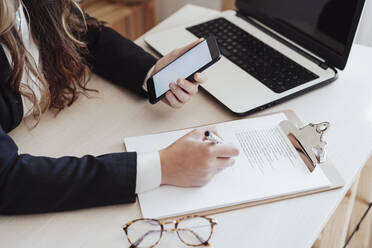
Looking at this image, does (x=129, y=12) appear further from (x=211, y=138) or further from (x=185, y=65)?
(x=211, y=138)

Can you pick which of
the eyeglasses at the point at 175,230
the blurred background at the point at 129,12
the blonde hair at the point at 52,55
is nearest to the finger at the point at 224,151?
the eyeglasses at the point at 175,230

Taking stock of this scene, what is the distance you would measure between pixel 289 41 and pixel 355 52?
7.1 inches

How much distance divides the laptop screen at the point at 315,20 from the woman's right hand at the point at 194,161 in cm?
38

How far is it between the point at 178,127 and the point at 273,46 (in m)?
0.36

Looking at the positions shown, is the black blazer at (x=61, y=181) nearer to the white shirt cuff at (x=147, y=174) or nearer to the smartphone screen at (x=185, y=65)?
the white shirt cuff at (x=147, y=174)

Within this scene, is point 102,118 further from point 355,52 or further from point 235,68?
point 355,52

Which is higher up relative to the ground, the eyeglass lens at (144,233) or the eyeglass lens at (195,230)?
A: the eyeglass lens at (195,230)

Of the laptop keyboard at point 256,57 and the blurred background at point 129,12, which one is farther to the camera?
the blurred background at point 129,12

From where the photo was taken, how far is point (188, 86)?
0.77 meters

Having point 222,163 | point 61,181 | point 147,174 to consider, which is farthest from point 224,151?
point 61,181

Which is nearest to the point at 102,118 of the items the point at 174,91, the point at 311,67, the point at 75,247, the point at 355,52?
the point at 174,91

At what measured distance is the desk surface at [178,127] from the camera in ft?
1.89

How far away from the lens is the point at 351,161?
69 centimetres

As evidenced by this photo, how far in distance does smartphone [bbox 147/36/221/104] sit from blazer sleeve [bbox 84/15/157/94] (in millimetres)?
102
